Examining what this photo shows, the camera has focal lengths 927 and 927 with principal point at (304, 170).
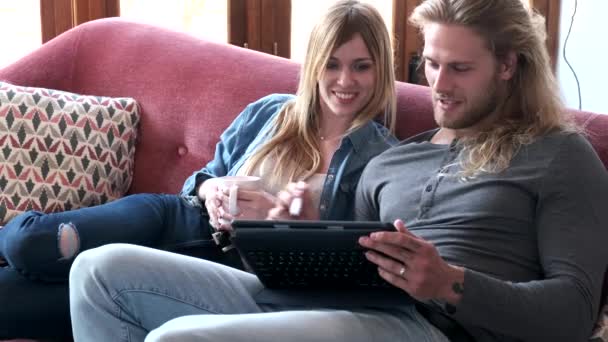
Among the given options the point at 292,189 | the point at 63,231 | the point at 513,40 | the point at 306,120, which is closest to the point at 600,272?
the point at 513,40

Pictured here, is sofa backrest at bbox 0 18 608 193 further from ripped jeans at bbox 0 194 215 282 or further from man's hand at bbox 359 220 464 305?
man's hand at bbox 359 220 464 305

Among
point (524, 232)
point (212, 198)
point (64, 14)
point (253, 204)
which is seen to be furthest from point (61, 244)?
point (64, 14)

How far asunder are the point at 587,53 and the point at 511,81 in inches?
59.7

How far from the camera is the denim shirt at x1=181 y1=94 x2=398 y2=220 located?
77.7 inches

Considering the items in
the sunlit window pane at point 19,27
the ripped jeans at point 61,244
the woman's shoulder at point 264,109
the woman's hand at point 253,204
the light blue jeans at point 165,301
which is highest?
the sunlit window pane at point 19,27

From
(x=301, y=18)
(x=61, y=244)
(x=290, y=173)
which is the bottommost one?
(x=61, y=244)

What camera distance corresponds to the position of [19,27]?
2945 mm

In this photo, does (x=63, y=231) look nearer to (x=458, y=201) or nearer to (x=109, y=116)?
(x=109, y=116)

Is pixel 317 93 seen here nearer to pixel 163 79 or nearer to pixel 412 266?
pixel 163 79

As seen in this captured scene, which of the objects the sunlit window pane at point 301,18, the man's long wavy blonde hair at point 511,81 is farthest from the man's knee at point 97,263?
the sunlit window pane at point 301,18

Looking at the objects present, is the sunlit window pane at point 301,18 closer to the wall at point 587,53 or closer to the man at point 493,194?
the wall at point 587,53

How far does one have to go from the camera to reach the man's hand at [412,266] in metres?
1.36

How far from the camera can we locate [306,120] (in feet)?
6.89

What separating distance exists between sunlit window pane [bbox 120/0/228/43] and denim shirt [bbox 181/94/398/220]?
92 centimetres
